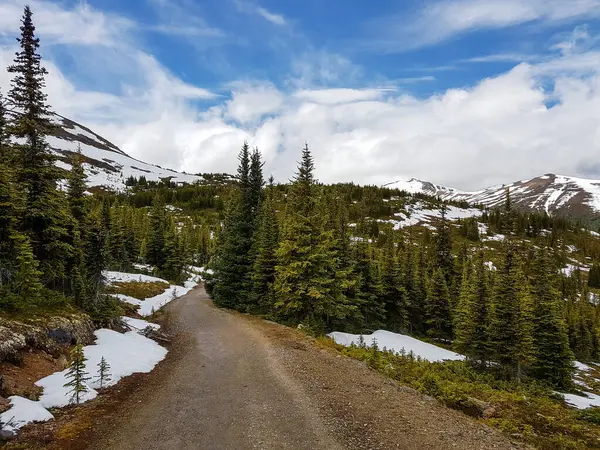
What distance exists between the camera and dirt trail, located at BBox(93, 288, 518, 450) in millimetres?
8297

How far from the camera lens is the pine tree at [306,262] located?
25.2 m

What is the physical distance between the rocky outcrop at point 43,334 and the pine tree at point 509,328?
95.9 ft

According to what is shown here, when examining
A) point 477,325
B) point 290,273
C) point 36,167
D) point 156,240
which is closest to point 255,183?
point 290,273

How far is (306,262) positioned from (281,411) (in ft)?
49.5

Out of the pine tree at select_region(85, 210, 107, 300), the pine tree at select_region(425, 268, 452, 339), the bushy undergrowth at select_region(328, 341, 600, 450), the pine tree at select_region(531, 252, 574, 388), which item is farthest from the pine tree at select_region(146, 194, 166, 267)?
the bushy undergrowth at select_region(328, 341, 600, 450)

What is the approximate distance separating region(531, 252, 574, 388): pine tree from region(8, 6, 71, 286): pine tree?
3903cm

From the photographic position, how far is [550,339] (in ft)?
110

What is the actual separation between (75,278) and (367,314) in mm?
27280

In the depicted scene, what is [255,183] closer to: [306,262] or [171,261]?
[306,262]

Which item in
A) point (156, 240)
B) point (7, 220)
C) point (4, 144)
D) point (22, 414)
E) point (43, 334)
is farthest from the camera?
point (156, 240)

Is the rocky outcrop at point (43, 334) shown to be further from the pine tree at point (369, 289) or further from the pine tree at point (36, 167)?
the pine tree at point (369, 289)

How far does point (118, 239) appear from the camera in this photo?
61.4 meters

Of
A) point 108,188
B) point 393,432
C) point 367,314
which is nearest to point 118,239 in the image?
point 367,314

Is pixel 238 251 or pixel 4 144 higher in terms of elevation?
pixel 4 144
